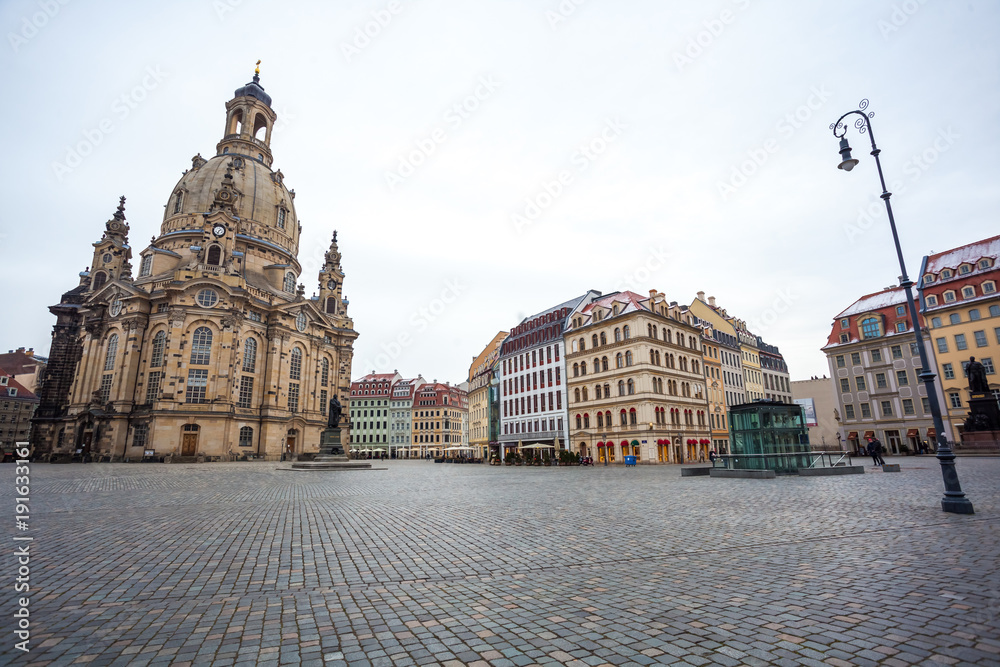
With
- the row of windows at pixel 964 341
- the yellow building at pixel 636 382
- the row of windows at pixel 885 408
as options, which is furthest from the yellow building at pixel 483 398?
the row of windows at pixel 964 341

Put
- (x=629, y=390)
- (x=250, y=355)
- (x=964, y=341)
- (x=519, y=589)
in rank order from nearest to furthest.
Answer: (x=519, y=589)
(x=964, y=341)
(x=629, y=390)
(x=250, y=355)

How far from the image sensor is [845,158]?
11.8m

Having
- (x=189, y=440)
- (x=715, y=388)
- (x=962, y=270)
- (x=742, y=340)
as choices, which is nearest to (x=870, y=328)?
(x=962, y=270)

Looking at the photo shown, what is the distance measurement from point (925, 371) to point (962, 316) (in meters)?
51.6

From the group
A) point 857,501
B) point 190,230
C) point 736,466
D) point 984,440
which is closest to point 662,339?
point 984,440

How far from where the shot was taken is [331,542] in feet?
25.6

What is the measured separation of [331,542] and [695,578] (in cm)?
547

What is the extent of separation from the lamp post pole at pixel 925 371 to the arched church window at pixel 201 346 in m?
56.2

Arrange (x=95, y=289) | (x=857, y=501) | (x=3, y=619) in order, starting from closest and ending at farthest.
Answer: (x=3, y=619) → (x=857, y=501) → (x=95, y=289)

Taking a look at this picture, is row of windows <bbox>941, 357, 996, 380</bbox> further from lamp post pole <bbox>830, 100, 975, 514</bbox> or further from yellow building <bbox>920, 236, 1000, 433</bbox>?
lamp post pole <bbox>830, 100, 975, 514</bbox>

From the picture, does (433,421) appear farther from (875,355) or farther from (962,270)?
(962,270)

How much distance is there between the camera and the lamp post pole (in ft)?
32.2

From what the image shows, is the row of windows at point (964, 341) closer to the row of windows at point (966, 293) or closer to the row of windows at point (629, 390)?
the row of windows at point (966, 293)

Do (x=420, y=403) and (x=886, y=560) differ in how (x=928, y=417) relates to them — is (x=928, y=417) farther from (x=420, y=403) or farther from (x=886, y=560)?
(x=420, y=403)
